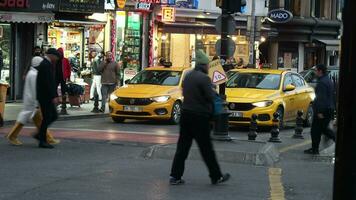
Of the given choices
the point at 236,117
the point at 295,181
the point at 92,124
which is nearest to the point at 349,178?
the point at 295,181

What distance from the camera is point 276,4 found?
38594 millimetres

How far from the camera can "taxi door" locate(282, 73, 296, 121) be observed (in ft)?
55.1

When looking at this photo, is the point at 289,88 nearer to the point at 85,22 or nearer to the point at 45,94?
the point at 45,94

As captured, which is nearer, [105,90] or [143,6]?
[105,90]

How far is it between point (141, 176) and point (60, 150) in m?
2.90

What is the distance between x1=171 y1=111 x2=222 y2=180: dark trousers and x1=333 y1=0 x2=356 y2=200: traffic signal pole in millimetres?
4481

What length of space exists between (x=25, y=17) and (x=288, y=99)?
9.14 metres

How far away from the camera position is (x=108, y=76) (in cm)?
1952

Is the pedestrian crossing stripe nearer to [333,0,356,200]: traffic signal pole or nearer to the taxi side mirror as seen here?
the taxi side mirror

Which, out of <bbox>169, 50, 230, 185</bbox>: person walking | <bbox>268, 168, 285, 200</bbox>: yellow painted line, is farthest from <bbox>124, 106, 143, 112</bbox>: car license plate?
<bbox>169, 50, 230, 185</bbox>: person walking

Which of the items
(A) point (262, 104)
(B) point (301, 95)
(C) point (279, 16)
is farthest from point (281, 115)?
(C) point (279, 16)

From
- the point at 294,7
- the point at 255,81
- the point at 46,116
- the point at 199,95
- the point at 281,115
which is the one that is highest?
the point at 294,7

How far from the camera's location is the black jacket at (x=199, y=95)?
8.51 meters

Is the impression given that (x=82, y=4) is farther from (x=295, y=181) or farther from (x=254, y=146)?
(x=295, y=181)
